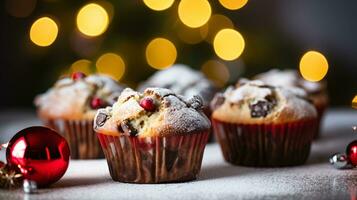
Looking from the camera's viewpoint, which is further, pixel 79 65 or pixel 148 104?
pixel 79 65

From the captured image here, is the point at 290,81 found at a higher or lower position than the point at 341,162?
higher

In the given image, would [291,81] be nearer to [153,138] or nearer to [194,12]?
[194,12]

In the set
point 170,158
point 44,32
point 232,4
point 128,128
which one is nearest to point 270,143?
point 170,158

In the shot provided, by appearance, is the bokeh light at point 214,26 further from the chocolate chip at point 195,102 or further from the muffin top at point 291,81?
the chocolate chip at point 195,102

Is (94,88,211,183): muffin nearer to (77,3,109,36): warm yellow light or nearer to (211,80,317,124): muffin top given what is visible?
(211,80,317,124): muffin top

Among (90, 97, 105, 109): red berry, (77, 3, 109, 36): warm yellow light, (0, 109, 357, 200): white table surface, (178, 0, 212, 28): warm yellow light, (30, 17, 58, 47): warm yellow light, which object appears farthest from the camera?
(178, 0, 212, 28): warm yellow light

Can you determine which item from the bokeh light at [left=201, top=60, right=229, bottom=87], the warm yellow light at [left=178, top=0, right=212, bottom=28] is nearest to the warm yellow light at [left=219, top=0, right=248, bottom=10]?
the warm yellow light at [left=178, top=0, right=212, bottom=28]

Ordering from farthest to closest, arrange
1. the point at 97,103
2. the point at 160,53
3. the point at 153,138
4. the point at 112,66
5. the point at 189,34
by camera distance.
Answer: the point at 160,53
the point at 189,34
the point at 112,66
the point at 97,103
the point at 153,138
